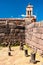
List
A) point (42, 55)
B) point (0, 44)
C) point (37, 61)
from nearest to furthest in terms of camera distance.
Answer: point (37, 61)
point (42, 55)
point (0, 44)

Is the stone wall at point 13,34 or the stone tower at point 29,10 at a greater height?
the stone tower at point 29,10

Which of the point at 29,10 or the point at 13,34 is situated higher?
the point at 29,10

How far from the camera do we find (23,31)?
63.7 ft

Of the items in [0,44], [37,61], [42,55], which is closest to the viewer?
[37,61]

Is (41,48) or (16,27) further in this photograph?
(16,27)

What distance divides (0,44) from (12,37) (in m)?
1.40

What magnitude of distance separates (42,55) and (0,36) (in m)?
8.07

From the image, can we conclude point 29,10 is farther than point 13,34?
Yes

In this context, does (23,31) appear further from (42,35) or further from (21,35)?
(42,35)

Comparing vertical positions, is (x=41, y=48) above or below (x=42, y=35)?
below

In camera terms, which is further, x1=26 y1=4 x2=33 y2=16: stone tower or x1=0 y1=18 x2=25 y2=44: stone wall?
x1=26 y1=4 x2=33 y2=16: stone tower

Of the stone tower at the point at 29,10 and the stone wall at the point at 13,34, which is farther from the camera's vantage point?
the stone tower at the point at 29,10

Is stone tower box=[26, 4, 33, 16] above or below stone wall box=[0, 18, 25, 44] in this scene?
above

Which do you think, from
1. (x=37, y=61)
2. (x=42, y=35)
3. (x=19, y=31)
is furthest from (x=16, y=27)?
(x=37, y=61)
